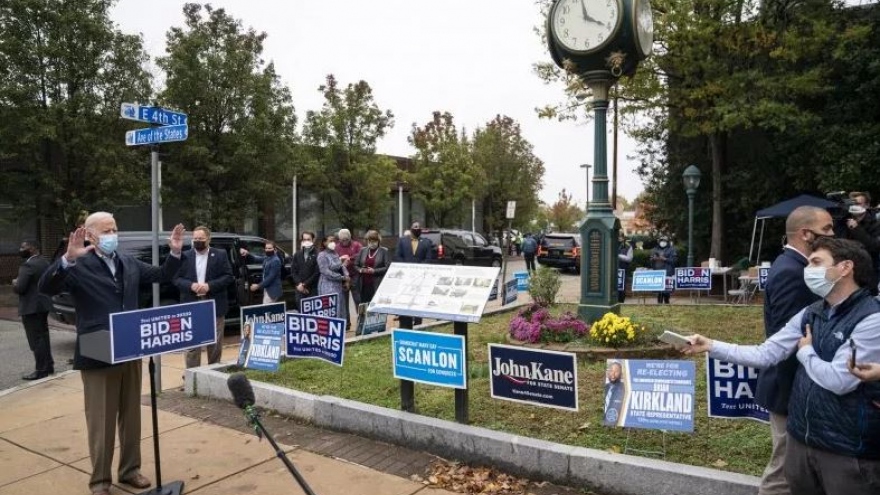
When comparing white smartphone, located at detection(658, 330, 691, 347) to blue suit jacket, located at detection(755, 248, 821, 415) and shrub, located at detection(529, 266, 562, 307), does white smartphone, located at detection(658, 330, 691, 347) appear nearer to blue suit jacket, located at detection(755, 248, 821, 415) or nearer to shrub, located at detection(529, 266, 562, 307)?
blue suit jacket, located at detection(755, 248, 821, 415)

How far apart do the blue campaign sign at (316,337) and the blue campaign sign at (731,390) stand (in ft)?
10.9

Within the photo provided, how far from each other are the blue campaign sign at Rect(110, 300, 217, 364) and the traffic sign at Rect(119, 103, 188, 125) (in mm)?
2755

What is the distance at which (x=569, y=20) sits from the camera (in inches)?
337

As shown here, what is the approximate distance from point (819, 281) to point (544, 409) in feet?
10.5

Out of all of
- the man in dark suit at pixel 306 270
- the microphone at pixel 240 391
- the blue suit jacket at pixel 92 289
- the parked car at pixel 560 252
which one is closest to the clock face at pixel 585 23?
the man in dark suit at pixel 306 270

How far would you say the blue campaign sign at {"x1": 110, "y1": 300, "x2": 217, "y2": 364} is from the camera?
3990 millimetres

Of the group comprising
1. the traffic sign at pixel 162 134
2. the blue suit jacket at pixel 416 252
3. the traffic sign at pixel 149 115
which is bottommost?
the blue suit jacket at pixel 416 252

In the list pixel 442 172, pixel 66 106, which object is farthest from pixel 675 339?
pixel 442 172

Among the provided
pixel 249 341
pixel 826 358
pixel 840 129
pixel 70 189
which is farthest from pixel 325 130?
pixel 826 358

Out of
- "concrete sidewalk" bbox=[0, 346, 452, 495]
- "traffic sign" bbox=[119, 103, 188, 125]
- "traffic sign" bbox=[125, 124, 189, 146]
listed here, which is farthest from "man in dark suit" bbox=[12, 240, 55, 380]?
"traffic sign" bbox=[119, 103, 188, 125]

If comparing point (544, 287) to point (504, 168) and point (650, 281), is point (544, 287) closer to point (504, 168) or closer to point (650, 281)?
point (650, 281)

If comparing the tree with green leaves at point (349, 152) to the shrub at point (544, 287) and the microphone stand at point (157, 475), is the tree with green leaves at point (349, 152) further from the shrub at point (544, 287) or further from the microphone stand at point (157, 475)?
the microphone stand at point (157, 475)

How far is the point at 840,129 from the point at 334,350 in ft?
52.9

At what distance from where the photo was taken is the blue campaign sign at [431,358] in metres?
4.96
